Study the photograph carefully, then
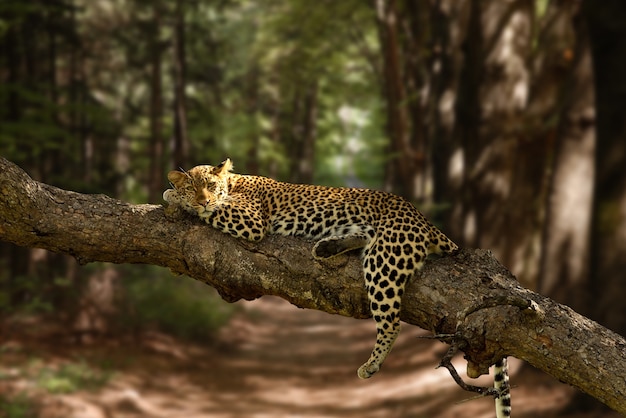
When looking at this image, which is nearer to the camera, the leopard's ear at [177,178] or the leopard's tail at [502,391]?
the leopard's tail at [502,391]

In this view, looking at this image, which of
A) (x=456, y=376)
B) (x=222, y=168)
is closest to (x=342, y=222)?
(x=222, y=168)

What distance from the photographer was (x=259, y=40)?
3653 centimetres

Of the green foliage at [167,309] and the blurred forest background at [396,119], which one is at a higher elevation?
the blurred forest background at [396,119]

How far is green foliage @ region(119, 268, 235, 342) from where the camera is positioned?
1978 centimetres

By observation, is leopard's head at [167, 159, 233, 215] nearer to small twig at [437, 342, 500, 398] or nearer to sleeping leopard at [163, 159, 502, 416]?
sleeping leopard at [163, 159, 502, 416]

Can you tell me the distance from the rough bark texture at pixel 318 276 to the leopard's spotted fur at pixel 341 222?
4.3 inches

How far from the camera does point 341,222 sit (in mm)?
5125

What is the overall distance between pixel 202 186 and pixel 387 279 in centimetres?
177

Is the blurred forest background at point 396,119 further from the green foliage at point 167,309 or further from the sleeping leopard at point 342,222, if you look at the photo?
the sleeping leopard at point 342,222

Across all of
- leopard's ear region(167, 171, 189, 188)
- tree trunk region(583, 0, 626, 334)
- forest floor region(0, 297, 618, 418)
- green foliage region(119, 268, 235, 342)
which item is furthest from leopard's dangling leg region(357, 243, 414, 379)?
green foliage region(119, 268, 235, 342)

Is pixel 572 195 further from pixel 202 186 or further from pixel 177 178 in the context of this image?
pixel 177 178

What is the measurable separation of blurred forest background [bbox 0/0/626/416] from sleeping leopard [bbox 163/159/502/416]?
671 cm

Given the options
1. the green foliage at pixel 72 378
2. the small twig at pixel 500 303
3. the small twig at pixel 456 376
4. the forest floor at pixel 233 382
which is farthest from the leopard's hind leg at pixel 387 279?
the green foliage at pixel 72 378

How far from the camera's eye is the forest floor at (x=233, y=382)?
12945 mm
